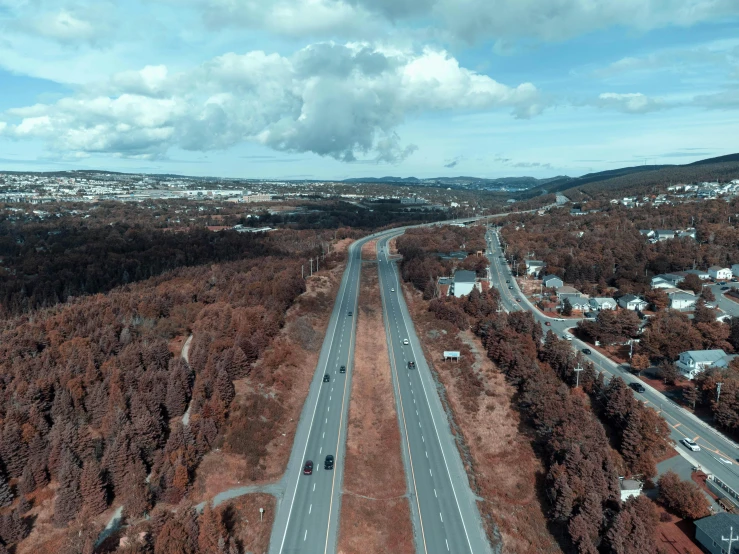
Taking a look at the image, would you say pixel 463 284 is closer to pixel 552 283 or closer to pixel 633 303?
pixel 552 283

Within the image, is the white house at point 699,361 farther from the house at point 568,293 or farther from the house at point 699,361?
the house at point 568,293

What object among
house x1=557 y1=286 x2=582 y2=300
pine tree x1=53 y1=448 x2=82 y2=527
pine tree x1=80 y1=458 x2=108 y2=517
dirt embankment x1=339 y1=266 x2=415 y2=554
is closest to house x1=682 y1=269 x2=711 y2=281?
house x1=557 y1=286 x2=582 y2=300

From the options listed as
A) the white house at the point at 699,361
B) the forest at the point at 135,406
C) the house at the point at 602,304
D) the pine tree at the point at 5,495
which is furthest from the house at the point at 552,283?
the pine tree at the point at 5,495

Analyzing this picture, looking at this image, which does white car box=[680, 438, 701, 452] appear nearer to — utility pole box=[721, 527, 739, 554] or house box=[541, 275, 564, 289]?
utility pole box=[721, 527, 739, 554]

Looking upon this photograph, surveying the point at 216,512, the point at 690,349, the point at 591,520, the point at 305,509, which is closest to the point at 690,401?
the point at 690,349

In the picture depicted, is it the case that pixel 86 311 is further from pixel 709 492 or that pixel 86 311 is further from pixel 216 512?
pixel 709 492

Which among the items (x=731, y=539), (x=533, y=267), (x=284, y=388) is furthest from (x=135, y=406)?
(x=533, y=267)
